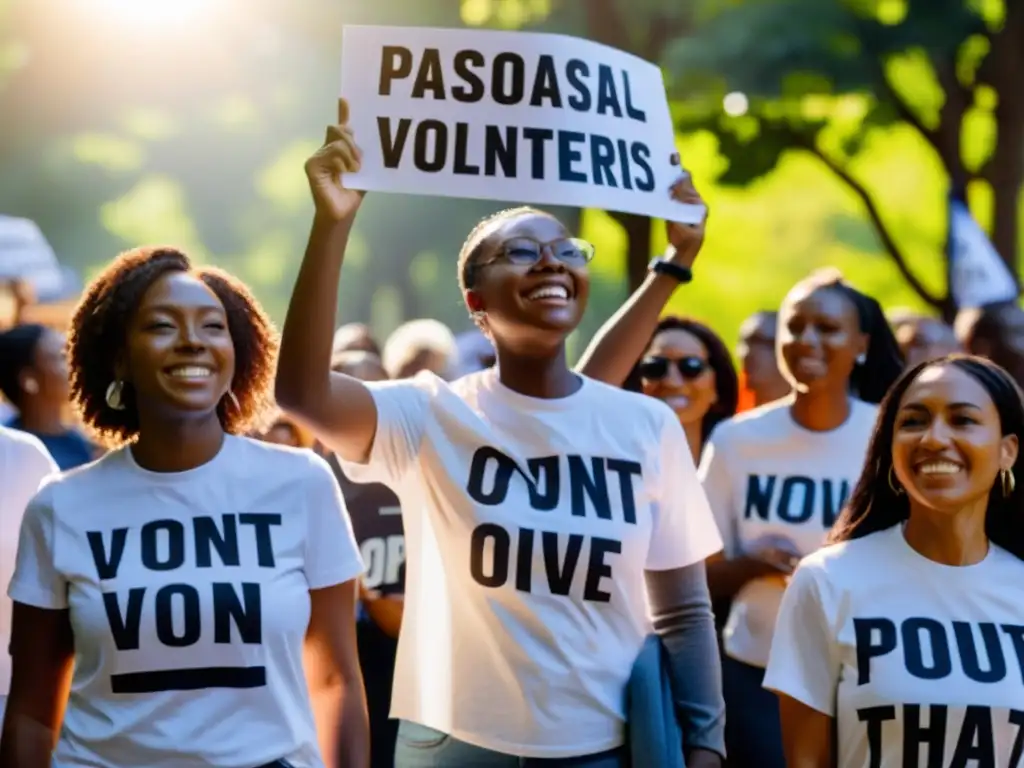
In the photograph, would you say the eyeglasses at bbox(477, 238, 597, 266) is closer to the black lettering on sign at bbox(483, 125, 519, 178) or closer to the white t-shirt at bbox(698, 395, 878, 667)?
the black lettering on sign at bbox(483, 125, 519, 178)

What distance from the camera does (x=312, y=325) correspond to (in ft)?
12.8

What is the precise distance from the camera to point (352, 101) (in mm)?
4336

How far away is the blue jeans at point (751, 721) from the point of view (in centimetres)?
588

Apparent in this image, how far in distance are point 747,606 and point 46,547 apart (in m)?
2.81

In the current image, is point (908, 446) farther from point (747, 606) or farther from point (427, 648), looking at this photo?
point (747, 606)

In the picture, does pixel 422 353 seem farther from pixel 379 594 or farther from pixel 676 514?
pixel 676 514

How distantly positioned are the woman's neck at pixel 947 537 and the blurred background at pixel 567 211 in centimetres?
704

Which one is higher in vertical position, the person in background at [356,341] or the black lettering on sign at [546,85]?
the person in background at [356,341]

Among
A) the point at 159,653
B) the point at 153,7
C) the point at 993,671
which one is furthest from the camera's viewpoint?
the point at 153,7

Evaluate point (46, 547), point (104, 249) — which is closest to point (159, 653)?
point (46, 547)

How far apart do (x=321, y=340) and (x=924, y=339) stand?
531cm

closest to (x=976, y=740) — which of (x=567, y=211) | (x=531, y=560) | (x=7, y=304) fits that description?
(x=531, y=560)

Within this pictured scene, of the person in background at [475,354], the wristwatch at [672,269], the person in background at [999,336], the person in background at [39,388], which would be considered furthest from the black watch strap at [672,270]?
the person in background at [475,354]

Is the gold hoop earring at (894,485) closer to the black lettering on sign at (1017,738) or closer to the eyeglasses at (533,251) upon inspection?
the black lettering on sign at (1017,738)
